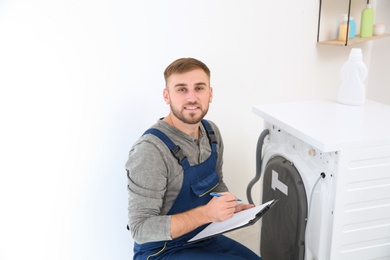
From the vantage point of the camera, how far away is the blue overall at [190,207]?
4.91ft

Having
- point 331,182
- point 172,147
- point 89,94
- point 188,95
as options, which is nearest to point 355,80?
point 331,182

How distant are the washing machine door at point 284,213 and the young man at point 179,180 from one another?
0.13 metres

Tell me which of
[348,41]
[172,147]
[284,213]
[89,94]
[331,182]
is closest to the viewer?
[331,182]

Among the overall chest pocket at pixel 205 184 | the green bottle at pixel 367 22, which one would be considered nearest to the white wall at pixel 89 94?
the overall chest pocket at pixel 205 184

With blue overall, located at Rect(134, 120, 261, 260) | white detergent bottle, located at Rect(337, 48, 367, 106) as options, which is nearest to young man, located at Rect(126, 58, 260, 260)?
blue overall, located at Rect(134, 120, 261, 260)

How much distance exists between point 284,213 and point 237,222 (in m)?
0.31

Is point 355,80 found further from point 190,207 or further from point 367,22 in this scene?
point 367,22

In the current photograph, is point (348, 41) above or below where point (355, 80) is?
above

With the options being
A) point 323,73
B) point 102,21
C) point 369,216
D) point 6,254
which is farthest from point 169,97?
point 323,73

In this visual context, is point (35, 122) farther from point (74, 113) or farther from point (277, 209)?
point (277, 209)

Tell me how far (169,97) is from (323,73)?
142 cm

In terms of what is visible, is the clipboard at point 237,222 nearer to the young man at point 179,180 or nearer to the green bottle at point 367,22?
the young man at point 179,180

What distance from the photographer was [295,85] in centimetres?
248

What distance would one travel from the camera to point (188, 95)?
1.52 m
